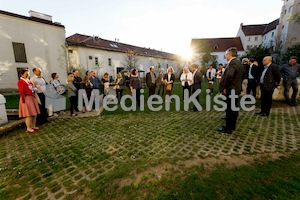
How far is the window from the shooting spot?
17.3 metres

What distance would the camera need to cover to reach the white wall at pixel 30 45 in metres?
16.6

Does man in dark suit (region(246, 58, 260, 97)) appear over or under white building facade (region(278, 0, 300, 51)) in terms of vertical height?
under

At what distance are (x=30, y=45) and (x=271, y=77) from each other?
23338mm

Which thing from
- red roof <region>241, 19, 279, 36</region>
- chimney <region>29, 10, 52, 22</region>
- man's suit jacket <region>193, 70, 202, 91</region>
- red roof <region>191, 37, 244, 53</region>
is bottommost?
man's suit jacket <region>193, 70, 202, 91</region>

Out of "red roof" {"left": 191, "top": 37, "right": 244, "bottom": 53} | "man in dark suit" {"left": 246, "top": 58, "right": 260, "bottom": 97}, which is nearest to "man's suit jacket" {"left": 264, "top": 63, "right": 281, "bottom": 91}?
"man in dark suit" {"left": 246, "top": 58, "right": 260, "bottom": 97}

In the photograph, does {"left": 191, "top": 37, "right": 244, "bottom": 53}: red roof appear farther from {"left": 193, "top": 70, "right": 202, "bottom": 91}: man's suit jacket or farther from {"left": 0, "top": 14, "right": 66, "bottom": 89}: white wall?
{"left": 193, "top": 70, "right": 202, "bottom": 91}: man's suit jacket

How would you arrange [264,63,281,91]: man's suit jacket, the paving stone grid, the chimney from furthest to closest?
the chimney
[264,63,281,91]: man's suit jacket
the paving stone grid

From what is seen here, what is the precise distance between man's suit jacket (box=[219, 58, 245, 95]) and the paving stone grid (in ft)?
4.15

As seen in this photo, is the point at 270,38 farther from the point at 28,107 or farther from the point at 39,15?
the point at 28,107

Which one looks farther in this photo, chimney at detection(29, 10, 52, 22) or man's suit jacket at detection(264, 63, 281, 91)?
chimney at detection(29, 10, 52, 22)

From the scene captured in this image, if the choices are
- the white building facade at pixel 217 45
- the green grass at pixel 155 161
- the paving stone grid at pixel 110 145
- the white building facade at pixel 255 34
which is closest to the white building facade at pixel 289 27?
the white building facade at pixel 255 34

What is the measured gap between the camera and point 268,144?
347 cm

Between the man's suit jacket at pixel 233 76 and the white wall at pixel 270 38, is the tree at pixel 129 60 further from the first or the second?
the white wall at pixel 270 38

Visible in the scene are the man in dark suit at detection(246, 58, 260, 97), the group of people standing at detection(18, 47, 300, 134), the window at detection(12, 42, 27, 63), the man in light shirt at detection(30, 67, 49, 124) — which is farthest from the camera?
the window at detection(12, 42, 27, 63)
